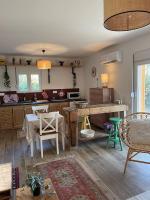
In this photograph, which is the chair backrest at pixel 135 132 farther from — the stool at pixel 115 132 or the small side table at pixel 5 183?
the small side table at pixel 5 183

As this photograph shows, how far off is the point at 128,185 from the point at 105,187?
33 cm

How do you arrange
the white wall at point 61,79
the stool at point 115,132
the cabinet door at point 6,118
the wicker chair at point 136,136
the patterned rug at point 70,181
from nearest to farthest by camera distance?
the patterned rug at point 70,181 < the wicker chair at point 136,136 < the stool at point 115,132 < the cabinet door at point 6,118 < the white wall at point 61,79

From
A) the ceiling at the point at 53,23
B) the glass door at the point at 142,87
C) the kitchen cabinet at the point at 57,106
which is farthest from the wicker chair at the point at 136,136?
the kitchen cabinet at the point at 57,106

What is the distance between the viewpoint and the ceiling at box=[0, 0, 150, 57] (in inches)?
88.0

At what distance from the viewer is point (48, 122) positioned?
357 cm

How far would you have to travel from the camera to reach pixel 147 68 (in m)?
3.92

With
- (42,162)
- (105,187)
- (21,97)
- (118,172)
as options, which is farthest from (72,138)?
(21,97)

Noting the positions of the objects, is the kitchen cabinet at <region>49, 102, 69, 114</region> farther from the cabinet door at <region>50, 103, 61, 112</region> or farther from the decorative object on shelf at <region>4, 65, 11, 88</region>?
the decorative object on shelf at <region>4, 65, 11, 88</region>

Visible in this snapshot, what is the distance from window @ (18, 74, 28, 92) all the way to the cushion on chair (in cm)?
432

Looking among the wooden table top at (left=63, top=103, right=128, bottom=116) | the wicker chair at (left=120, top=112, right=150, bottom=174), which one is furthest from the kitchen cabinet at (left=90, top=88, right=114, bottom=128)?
the wicker chair at (left=120, top=112, right=150, bottom=174)

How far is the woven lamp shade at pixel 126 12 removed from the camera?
3.79 feet

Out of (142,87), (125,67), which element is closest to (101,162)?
(142,87)

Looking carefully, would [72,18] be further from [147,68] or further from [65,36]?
[147,68]

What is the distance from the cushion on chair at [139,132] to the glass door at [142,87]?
1.27 metres
